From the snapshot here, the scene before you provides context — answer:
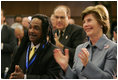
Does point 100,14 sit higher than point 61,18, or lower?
higher

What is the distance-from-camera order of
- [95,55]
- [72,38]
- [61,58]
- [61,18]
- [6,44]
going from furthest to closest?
[6,44] < [61,18] < [72,38] < [95,55] < [61,58]

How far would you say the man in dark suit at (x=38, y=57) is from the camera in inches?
88.7

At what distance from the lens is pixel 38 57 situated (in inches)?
91.7

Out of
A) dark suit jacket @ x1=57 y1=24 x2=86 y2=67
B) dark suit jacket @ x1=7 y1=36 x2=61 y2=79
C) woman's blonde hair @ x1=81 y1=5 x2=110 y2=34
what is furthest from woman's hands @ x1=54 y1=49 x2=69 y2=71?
dark suit jacket @ x1=57 y1=24 x2=86 y2=67

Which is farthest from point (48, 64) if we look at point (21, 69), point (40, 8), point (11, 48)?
point (40, 8)

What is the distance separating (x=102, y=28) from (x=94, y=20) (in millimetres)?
127

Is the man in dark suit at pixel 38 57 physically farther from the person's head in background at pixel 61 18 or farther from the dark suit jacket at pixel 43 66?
the person's head in background at pixel 61 18

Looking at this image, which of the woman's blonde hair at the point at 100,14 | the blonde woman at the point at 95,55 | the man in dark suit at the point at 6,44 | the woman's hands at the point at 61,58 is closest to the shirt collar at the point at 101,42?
the blonde woman at the point at 95,55

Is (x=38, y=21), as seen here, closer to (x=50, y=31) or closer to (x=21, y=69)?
(x=50, y=31)

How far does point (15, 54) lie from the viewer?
254cm

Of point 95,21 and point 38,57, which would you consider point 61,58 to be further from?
point 95,21

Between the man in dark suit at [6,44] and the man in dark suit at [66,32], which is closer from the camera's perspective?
the man in dark suit at [66,32]

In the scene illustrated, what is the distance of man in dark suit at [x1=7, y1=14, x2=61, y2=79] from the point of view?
7.39 ft

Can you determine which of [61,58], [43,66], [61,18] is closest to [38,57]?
[43,66]
